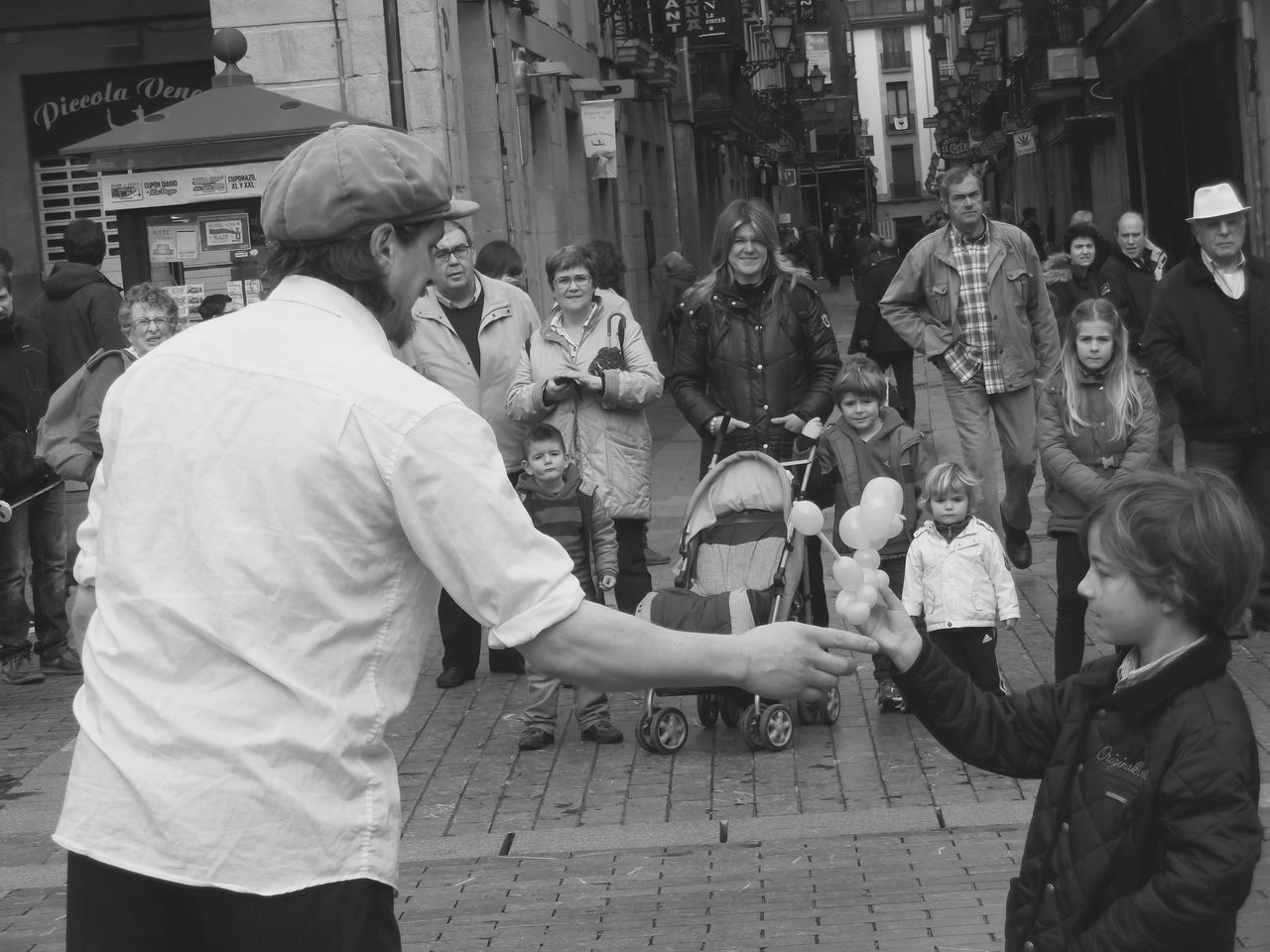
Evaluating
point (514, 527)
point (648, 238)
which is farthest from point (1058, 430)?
point (648, 238)

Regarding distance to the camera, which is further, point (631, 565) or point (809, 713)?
→ point (631, 565)

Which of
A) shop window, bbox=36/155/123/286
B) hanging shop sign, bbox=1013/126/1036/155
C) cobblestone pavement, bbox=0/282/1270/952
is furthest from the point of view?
hanging shop sign, bbox=1013/126/1036/155

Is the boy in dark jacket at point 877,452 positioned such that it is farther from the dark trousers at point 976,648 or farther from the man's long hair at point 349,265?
the man's long hair at point 349,265

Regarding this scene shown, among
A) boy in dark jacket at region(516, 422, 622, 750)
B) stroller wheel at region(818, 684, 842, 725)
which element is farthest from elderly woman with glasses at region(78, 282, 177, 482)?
stroller wheel at region(818, 684, 842, 725)

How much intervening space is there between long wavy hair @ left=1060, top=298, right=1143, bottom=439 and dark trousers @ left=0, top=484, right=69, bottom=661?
5154 mm

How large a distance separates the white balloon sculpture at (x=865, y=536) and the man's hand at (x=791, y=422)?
496 cm

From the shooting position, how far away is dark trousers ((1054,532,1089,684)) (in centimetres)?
718

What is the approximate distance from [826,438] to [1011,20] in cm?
3625

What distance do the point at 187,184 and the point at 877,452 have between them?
510 centimetres

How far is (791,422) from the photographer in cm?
795

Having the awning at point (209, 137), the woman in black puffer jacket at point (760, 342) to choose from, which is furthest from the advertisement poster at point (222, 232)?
the woman in black puffer jacket at point (760, 342)

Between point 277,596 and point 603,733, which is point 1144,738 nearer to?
point 277,596

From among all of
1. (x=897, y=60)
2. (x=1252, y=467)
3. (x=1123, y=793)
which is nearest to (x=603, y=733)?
(x=1252, y=467)

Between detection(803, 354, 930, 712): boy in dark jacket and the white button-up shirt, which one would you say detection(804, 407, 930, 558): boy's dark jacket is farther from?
the white button-up shirt
